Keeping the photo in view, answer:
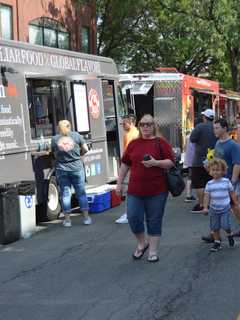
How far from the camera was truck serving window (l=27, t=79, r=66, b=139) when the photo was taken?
11133 mm

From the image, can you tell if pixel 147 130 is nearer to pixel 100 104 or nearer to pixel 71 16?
pixel 100 104

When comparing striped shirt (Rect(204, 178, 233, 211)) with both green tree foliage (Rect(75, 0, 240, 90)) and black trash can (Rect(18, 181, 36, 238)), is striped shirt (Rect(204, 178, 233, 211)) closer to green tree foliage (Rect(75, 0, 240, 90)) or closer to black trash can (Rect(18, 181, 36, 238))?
black trash can (Rect(18, 181, 36, 238))

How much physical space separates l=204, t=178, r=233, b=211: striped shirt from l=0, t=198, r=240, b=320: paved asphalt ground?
57cm

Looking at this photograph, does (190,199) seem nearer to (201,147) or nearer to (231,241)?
(201,147)

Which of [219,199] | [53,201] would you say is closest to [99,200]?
[53,201]

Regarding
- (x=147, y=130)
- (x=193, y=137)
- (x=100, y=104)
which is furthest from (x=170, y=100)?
(x=147, y=130)

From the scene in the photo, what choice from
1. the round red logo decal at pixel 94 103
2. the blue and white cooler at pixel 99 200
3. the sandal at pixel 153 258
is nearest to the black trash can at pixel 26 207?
the blue and white cooler at pixel 99 200

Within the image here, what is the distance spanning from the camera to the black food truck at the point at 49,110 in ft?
33.1

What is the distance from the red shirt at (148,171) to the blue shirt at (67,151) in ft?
9.86

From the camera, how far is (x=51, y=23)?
26.9 metres

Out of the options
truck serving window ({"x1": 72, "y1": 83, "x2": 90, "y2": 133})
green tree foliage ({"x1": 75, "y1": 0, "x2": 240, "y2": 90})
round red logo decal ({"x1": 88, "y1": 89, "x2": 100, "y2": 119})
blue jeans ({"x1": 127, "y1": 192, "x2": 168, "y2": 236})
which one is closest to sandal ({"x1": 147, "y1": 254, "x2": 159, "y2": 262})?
blue jeans ({"x1": 127, "y1": 192, "x2": 168, "y2": 236})

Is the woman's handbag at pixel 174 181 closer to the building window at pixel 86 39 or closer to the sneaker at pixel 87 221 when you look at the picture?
the sneaker at pixel 87 221

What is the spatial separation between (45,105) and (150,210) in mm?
4792

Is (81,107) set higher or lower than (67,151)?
higher
